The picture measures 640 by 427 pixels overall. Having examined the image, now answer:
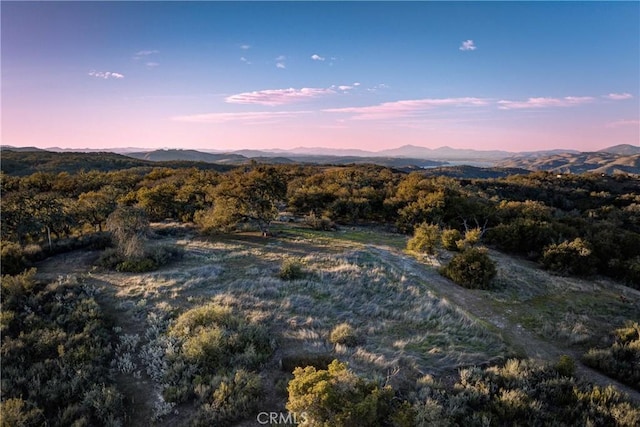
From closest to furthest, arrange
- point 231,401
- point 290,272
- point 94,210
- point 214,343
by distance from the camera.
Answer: point 231,401 → point 214,343 → point 290,272 → point 94,210

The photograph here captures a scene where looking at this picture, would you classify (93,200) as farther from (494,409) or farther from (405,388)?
(494,409)

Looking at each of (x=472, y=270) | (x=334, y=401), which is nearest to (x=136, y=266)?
(x=334, y=401)

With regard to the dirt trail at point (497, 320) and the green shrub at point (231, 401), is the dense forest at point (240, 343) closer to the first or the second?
the green shrub at point (231, 401)

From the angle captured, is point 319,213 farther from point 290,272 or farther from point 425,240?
point 290,272

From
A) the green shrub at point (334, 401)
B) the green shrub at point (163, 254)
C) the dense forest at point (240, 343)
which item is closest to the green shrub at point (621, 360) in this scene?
the dense forest at point (240, 343)

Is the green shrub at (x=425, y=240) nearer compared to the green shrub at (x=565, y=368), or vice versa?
the green shrub at (x=565, y=368)

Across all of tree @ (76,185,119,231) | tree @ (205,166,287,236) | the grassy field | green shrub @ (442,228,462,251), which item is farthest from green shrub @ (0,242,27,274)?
green shrub @ (442,228,462,251)
